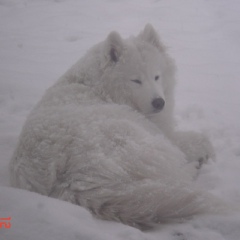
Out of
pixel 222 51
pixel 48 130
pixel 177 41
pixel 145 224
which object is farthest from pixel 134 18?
pixel 145 224

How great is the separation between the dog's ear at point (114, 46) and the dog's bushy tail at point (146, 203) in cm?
195

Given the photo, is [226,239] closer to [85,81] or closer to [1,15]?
[85,81]

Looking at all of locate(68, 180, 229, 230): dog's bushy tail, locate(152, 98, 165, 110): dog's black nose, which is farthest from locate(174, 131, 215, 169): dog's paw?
locate(68, 180, 229, 230): dog's bushy tail

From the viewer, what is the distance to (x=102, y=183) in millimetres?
2211

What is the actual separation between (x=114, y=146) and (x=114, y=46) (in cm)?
160

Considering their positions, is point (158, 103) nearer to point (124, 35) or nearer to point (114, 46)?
point (114, 46)

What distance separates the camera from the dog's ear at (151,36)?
3.95 m

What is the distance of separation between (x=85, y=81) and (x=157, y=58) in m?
0.89

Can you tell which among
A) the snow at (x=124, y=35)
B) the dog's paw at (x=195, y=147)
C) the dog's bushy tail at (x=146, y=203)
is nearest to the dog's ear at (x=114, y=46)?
the dog's paw at (x=195, y=147)

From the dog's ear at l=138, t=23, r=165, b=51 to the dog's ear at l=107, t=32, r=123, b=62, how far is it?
1.29 ft

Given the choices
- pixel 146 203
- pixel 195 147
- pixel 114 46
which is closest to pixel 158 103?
pixel 195 147

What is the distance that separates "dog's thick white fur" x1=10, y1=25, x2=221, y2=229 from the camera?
2.14 m

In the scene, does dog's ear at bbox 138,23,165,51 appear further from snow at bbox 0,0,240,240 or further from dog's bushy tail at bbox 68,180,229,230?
dog's bushy tail at bbox 68,180,229,230

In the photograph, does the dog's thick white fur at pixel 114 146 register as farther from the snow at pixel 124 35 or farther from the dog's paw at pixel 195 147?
the snow at pixel 124 35
